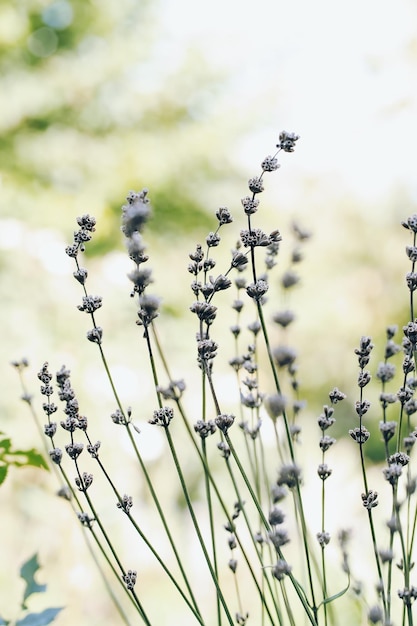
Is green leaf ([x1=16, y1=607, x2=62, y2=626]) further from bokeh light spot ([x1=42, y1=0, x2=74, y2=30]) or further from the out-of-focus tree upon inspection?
bokeh light spot ([x1=42, y1=0, x2=74, y2=30])

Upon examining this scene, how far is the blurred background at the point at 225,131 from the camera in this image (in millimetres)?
3240

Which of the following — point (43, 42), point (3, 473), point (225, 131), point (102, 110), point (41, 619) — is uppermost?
point (43, 42)

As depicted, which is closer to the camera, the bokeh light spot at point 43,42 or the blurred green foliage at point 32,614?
the blurred green foliage at point 32,614

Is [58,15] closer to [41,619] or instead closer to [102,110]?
[102,110]

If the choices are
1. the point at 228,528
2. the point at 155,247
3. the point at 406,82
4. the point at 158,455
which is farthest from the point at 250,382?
the point at 406,82

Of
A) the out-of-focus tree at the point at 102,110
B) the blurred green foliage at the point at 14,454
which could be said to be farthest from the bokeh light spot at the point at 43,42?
the blurred green foliage at the point at 14,454

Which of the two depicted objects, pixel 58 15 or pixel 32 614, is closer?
pixel 32 614

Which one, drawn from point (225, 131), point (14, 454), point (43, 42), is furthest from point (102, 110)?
point (14, 454)

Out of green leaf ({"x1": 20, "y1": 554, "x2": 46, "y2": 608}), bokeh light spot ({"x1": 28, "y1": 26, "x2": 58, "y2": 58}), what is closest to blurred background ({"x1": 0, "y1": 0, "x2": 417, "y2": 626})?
bokeh light spot ({"x1": 28, "y1": 26, "x2": 58, "y2": 58})

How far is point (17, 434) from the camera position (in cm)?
272

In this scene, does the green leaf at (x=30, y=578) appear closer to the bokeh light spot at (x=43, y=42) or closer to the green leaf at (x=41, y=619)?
the green leaf at (x=41, y=619)

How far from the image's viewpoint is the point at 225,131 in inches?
129

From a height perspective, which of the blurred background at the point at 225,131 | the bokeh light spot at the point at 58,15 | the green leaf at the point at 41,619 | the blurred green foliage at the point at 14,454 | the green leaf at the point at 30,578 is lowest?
the green leaf at the point at 41,619

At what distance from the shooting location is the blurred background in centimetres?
324
